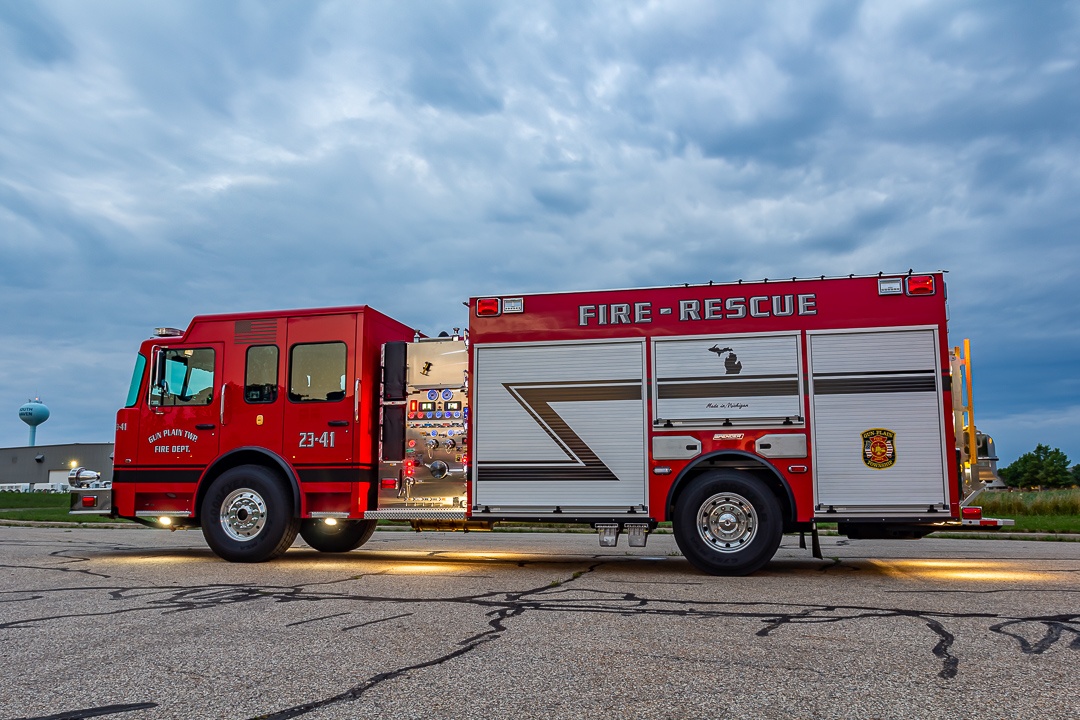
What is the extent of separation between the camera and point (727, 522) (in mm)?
8703

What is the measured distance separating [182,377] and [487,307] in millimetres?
4296

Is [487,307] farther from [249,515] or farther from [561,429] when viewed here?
[249,515]

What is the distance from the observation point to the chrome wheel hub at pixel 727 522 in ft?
28.4

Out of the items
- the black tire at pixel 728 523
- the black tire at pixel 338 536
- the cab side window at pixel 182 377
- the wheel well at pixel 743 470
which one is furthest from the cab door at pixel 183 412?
the black tire at pixel 728 523

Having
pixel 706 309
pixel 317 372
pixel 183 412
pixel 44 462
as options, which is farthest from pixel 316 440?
pixel 44 462

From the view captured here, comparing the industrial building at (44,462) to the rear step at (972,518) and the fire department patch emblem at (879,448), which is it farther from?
the rear step at (972,518)

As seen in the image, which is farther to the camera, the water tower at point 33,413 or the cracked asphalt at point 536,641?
the water tower at point 33,413

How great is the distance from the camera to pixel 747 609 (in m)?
6.55

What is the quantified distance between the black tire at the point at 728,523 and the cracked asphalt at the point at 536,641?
0.28m

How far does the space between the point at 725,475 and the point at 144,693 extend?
6108mm

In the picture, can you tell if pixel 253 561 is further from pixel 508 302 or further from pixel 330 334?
pixel 508 302

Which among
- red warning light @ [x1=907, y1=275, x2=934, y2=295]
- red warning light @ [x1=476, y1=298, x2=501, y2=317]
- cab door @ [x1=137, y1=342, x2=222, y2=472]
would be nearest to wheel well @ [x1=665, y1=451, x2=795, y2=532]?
red warning light @ [x1=907, y1=275, x2=934, y2=295]

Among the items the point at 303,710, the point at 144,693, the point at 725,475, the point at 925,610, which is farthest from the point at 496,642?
the point at 725,475

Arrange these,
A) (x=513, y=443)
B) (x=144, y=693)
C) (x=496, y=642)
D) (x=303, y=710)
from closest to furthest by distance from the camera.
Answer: (x=303, y=710) < (x=144, y=693) < (x=496, y=642) < (x=513, y=443)
